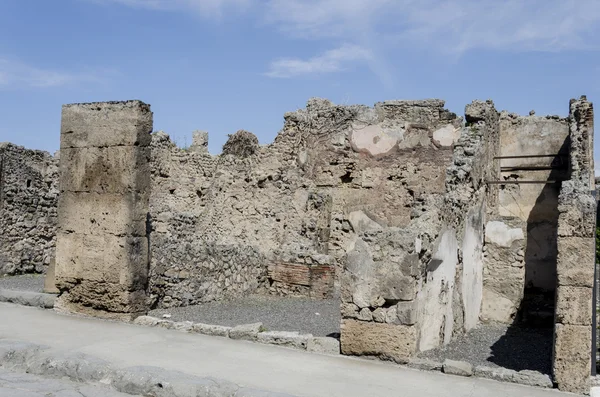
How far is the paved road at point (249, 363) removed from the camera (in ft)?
15.1

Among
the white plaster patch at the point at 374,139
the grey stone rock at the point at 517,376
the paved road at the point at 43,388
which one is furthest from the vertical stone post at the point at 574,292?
the white plaster patch at the point at 374,139

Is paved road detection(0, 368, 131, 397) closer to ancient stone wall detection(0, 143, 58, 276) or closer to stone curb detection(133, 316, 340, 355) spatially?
stone curb detection(133, 316, 340, 355)

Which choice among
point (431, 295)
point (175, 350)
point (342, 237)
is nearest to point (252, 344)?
point (175, 350)

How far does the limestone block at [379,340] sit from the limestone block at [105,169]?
3149mm

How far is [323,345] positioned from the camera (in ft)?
19.1

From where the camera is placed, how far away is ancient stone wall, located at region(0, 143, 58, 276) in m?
12.1

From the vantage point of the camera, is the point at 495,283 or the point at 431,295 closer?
the point at 431,295

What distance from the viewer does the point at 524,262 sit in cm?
885

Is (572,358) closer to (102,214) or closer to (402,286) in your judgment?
(402,286)

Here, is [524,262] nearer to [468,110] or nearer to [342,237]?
[468,110]

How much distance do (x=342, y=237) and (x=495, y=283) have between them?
3863 millimetres

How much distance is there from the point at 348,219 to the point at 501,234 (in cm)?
390

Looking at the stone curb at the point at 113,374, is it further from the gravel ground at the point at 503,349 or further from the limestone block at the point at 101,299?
the gravel ground at the point at 503,349

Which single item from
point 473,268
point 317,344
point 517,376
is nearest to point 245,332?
point 317,344
